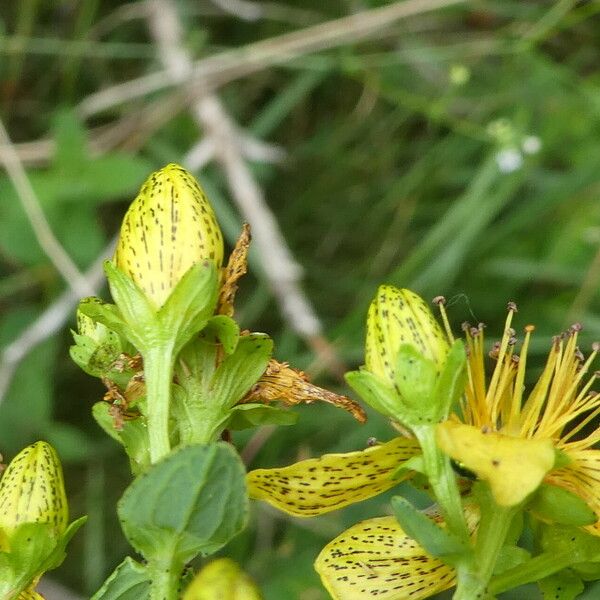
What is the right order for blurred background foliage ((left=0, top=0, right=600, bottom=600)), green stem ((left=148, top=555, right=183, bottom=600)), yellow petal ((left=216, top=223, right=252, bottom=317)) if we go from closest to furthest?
green stem ((left=148, top=555, right=183, bottom=600)) → yellow petal ((left=216, top=223, right=252, bottom=317)) → blurred background foliage ((left=0, top=0, right=600, bottom=600))

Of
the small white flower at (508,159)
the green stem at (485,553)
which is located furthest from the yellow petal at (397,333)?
the small white flower at (508,159)

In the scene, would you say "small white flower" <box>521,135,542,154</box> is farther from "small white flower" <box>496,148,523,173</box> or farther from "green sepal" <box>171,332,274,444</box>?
"green sepal" <box>171,332,274,444</box>

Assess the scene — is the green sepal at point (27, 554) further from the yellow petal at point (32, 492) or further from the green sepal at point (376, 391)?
the green sepal at point (376, 391)

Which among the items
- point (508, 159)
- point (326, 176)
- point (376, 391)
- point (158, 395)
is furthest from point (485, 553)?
point (326, 176)

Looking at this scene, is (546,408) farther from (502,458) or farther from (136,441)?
(136,441)

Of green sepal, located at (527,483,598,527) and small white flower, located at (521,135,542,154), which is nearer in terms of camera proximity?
green sepal, located at (527,483,598,527)

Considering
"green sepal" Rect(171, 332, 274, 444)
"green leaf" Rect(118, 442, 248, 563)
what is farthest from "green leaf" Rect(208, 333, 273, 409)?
"green leaf" Rect(118, 442, 248, 563)

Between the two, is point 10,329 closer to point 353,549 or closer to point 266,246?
point 266,246
